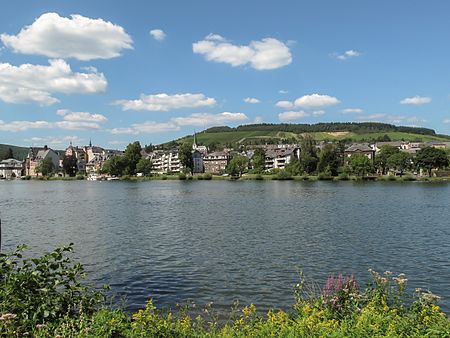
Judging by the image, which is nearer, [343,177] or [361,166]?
[343,177]

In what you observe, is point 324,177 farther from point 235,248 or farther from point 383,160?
point 235,248

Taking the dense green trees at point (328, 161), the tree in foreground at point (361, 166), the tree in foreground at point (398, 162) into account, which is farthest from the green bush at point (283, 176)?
the tree in foreground at point (398, 162)

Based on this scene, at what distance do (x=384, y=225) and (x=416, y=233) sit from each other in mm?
5057

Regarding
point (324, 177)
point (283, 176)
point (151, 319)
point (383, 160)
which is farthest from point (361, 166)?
point (151, 319)

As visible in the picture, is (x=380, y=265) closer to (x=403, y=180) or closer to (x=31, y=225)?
(x=31, y=225)

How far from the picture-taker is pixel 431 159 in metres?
158

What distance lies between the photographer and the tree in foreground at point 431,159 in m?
158

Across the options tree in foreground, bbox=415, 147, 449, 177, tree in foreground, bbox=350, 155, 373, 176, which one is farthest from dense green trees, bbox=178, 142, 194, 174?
tree in foreground, bbox=415, 147, 449, 177

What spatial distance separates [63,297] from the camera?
34.9 ft

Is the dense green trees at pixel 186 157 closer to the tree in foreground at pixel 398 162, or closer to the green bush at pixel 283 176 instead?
the green bush at pixel 283 176

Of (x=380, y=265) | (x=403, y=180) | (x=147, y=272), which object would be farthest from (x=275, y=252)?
(x=403, y=180)

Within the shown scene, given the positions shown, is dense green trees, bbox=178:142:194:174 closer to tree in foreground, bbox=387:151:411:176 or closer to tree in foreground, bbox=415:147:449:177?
tree in foreground, bbox=387:151:411:176

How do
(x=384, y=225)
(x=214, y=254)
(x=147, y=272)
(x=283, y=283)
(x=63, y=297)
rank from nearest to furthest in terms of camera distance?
(x=63, y=297) < (x=283, y=283) < (x=147, y=272) < (x=214, y=254) < (x=384, y=225)

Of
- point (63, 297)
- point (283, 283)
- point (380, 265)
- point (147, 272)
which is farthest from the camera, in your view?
point (380, 265)
